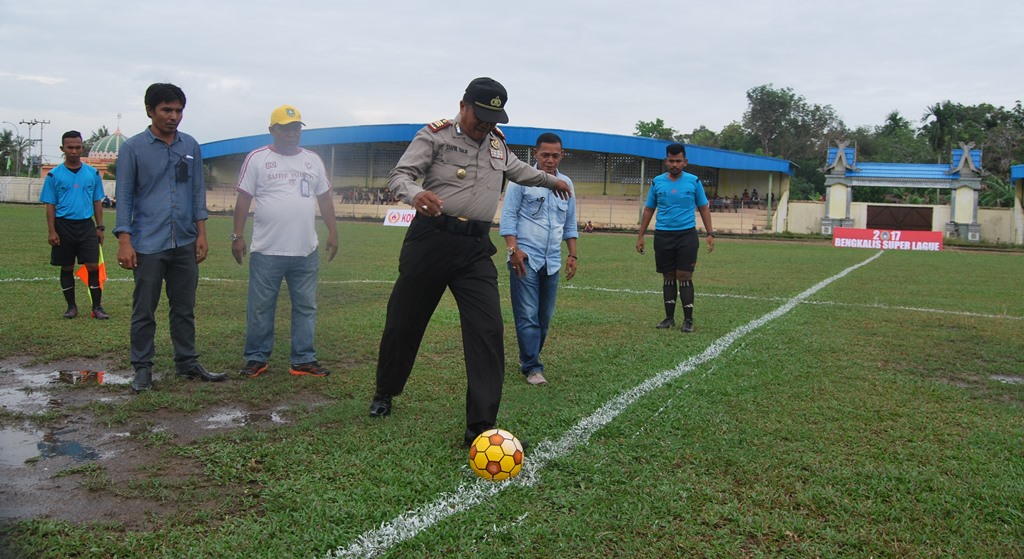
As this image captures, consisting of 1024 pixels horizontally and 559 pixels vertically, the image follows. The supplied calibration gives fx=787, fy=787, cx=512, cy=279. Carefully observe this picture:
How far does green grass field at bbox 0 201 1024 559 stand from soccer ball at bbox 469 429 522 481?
0.07 metres

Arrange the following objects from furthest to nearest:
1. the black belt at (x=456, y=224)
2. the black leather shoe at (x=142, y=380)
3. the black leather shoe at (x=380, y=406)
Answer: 1. the black leather shoe at (x=142, y=380)
2. the black leather shoe at (x=380, y=406)
3. the black belt at (x=456, y=224)

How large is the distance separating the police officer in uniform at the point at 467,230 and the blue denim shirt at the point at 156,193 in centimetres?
212

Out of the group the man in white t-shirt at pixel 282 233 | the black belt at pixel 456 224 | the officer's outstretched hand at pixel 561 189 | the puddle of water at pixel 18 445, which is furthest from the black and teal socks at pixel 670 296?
the puddle of water at pixel 18 445

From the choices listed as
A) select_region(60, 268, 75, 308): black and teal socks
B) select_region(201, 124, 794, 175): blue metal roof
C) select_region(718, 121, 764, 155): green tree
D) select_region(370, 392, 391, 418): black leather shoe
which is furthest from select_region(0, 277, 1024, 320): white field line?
select_region(718, 121, 764, 155): green tree

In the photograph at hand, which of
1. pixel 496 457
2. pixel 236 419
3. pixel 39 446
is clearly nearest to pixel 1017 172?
pixel 496 457

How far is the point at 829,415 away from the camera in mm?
5012

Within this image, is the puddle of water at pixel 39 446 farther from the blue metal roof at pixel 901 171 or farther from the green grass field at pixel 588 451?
the blue metal roof at pixel 901 171

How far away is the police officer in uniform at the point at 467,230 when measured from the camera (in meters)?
4.27

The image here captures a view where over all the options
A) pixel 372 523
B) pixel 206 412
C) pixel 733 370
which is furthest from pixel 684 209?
pixel 372 523

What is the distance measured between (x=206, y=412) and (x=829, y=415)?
12.9ft

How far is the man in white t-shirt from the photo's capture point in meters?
5.82

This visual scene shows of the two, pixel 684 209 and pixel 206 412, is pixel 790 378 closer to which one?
pixel 684 209

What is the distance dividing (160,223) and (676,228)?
5.27m

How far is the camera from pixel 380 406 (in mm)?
4777
